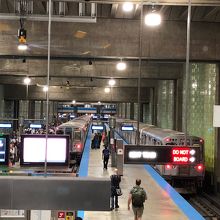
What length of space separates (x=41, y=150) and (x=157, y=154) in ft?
9.21

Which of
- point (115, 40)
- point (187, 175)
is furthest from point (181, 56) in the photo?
point (187, 175)

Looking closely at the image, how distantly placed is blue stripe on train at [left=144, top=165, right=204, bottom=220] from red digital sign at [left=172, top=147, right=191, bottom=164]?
3004mm

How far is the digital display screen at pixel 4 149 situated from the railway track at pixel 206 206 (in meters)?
10.6

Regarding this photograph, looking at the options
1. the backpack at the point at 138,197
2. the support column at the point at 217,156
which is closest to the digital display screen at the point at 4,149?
the backpack at the point at 138,197

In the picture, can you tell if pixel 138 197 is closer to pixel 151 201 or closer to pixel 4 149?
pixel 4 149

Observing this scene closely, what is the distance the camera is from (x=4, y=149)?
12250 millimetres

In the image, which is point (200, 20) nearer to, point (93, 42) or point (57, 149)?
point (93, 42)

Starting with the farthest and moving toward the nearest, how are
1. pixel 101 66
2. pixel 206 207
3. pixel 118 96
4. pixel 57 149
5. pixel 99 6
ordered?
pixel 118 96 → pixel 101 66 → pixel 206 207 → pixel 99 6 → pixel 57 149

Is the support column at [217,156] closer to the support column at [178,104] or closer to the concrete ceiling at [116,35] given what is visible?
the concrete ceiling at [116,35]

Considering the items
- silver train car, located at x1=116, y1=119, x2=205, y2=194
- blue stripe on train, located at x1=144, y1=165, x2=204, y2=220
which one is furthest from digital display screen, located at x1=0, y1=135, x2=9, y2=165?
silver train car, located at x1=116, y1=119, x2=205, y2=194

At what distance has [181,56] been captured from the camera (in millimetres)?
19344

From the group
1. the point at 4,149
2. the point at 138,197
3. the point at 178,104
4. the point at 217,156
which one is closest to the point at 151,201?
the point at 138,197

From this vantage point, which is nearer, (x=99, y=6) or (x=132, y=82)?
(x=99, y=6)

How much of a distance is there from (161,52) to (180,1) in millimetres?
7104
